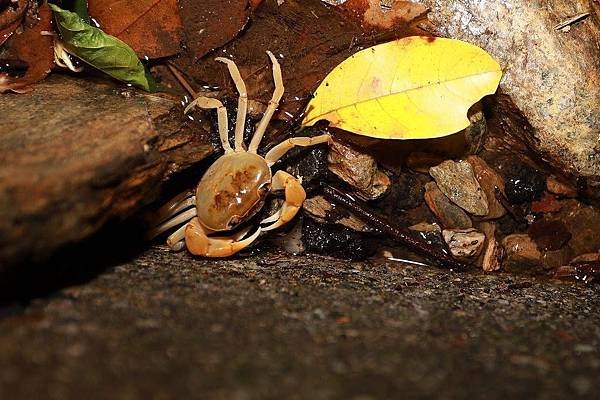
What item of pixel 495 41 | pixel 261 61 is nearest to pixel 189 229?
pixel 261 61

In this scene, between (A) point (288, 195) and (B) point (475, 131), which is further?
(B) point (475, 131)

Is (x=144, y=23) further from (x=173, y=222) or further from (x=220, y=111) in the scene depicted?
(x=173, y=222)

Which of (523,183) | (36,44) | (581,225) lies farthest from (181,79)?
(581,225)

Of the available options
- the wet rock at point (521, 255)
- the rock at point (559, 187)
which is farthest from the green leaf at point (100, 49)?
the rock at point (559, 187)

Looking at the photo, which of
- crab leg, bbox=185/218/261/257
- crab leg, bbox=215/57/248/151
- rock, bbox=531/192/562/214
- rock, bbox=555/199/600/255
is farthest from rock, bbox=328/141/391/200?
rock, bbox=555/199/600/255

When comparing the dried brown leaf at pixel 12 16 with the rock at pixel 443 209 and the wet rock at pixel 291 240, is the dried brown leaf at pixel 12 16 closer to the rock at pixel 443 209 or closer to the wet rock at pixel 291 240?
the wet rock at pixel 291 240

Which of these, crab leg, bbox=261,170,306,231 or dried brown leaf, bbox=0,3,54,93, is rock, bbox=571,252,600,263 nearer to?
crab leg, bbox=261,170,306,231
